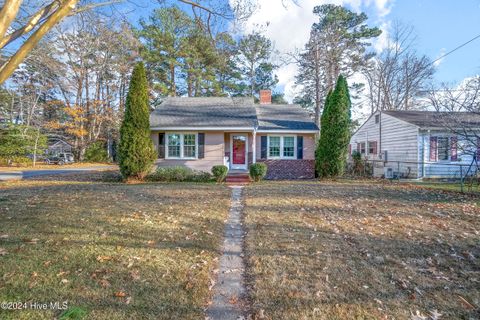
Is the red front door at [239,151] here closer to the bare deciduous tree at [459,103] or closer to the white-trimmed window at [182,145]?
the white-trimmed window at [182,145]

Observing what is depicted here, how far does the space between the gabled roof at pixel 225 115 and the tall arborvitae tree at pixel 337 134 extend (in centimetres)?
172

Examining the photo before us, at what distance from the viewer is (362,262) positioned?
3814mm

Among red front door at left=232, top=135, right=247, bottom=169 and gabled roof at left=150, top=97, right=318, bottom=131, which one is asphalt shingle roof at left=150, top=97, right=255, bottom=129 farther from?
red front door at left=232, top=135, right=247, bottom=169

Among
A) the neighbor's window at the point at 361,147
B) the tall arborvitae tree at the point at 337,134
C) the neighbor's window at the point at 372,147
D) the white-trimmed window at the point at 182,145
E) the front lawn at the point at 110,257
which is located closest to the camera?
the front lawn at the point at 110,257

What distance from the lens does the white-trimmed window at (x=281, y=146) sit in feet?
51.9

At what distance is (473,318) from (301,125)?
559 inches

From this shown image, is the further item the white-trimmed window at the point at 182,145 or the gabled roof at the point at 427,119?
the white-trimmed window at the point at 182,145

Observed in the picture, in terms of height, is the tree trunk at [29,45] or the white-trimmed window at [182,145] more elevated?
the tree trunk at [29,45]

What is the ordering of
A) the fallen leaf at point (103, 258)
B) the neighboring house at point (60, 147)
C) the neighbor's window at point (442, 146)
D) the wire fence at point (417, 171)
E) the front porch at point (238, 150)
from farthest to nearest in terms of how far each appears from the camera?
the neighboring house at point (60, 147) → the neighbor's window at point (442, 146) → the front porch at point (238, 150) → the wire fence at point (417, 171) → the fallen leaf at point (103, 258)

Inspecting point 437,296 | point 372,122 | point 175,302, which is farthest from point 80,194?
point 372,122

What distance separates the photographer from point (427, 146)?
15914 millimetres

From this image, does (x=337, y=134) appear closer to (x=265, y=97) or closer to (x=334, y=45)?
(x=265, y=97)

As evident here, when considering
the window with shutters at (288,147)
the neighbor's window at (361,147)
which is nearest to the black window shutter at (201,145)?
the window with shutters at (288,147)

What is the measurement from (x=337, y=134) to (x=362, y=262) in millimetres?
11075
